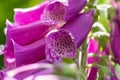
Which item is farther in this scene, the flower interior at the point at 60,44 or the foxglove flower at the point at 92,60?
the foxglove flower at the point at 92,60

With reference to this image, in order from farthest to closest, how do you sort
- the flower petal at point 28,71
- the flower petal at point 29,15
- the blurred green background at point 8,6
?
the blurred green background at point 8,6, the flower petal at point 29,15, the flower petal at point 28,71

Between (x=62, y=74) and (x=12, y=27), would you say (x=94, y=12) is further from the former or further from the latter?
(x=62, y=74)

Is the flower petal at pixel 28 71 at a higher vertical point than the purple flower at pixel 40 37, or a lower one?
lower

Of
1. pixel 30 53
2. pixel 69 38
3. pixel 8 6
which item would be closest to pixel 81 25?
pixel 69 38

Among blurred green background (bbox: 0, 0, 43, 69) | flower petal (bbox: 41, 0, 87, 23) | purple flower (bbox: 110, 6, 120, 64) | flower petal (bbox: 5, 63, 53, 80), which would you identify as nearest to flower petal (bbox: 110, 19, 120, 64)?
purple flower (bbox: 110, 6, 120, 64)

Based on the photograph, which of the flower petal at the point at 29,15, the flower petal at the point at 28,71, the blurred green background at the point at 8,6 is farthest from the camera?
the blurred green background at the point at 8,6

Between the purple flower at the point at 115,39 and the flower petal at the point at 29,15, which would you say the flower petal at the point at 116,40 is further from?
the flower petal at the point at 29,15

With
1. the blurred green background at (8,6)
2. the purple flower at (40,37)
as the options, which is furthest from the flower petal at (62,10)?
the blurred green background at (8,6)

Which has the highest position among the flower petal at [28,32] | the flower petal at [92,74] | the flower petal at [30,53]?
the flower petal at [28,32]

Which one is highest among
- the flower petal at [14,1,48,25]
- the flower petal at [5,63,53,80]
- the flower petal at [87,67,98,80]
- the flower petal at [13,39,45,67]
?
the flower petal at [14,1,48,25]

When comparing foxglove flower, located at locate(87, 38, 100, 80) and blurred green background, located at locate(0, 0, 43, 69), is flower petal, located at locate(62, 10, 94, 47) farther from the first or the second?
blurred green background, located at locate(0, 0, 43, 69)
